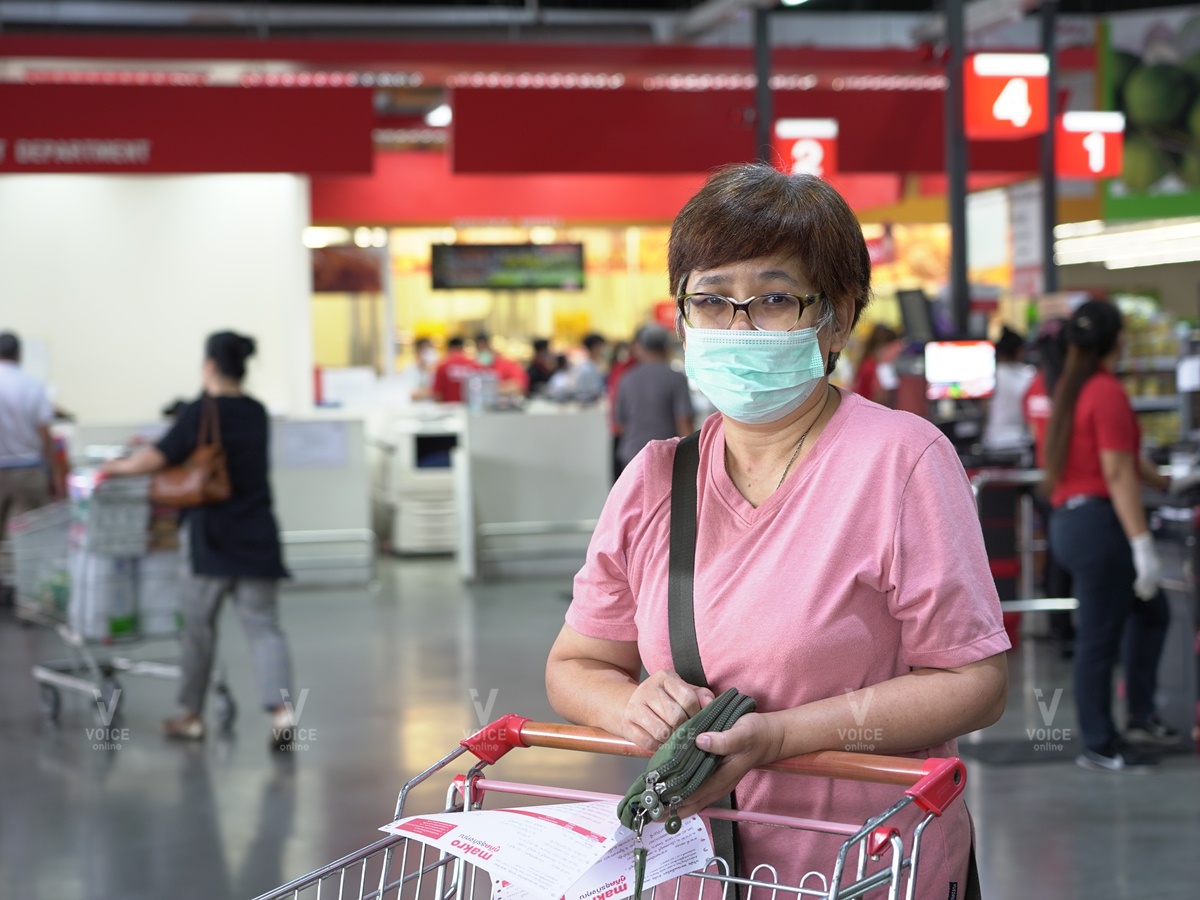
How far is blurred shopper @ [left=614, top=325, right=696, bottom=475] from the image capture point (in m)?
8.02

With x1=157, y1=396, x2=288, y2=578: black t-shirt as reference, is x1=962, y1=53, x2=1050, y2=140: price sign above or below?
above

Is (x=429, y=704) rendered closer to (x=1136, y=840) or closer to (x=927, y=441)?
(x=1136, y=840)

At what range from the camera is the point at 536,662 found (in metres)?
7.03

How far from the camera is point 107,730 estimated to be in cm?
591

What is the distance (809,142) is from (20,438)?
5.79m

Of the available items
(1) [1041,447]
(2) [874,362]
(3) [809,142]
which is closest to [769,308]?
(1) [1041,447]

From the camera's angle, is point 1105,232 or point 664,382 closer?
point 664,382

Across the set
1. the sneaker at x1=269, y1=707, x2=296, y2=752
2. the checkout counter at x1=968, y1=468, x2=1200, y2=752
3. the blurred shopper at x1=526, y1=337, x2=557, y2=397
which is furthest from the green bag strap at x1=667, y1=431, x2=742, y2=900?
the blurred shopper at x1=526, y1=337, x2=557, y2=397

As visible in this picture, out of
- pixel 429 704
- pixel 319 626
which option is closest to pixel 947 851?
pixel 429 704

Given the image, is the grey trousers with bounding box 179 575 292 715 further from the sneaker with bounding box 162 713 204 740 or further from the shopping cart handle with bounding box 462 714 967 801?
the shopping cart handle with bounding box 462 714 967 801

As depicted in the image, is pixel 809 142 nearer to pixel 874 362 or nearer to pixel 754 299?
pixel 874 362

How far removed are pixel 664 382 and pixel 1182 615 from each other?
345cm

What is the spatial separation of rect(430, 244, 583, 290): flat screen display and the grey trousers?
11.4 m

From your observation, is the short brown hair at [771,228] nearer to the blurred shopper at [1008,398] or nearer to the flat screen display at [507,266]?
the blurred shopper at [1008,398]
